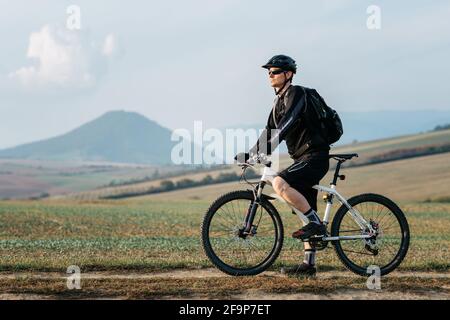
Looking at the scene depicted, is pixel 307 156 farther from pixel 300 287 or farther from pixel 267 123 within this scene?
pixel 300 287

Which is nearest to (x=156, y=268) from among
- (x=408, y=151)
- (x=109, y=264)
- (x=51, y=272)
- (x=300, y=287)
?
(x=109, y=264)

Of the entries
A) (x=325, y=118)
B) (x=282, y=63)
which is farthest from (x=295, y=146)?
(x=282, y=63)

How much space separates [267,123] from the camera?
8.92 meters

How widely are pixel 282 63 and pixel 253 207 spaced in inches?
82.4

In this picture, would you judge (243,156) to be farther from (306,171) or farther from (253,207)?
(306,171)

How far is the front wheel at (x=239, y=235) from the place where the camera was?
859 centimetres

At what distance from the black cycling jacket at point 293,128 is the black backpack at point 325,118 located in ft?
0.20

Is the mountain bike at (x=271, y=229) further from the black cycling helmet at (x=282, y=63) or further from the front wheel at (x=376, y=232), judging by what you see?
the black cycling helmet at (x=282, y=63)

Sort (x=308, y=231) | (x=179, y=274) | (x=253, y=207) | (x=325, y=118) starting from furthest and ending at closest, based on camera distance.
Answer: (x=179, y=274) < (x=253, y=207) < (x=308, y=231) < (x=325, y=118)

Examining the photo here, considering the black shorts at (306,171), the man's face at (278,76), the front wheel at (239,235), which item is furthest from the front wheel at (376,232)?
the man's face at (278,76)

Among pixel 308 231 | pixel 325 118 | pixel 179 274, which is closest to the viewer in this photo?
pixel 325 118

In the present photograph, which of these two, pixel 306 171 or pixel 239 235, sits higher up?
pixel 306 171

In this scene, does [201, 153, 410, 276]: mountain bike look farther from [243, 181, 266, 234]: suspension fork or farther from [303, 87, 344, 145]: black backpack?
[303, 87, 344, 145]: black backpack

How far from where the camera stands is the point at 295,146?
8.71 m
